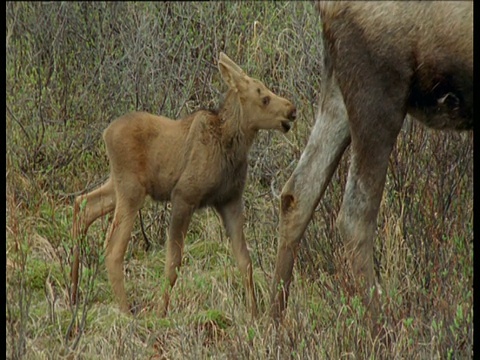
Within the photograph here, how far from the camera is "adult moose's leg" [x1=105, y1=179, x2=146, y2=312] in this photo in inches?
311

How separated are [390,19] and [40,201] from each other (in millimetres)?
3430

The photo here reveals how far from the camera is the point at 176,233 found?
7.84 metres

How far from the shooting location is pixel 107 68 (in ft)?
32.8

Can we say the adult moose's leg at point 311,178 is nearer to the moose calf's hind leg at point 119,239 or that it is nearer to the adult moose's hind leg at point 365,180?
the adult moose's hind leg at point 365,180

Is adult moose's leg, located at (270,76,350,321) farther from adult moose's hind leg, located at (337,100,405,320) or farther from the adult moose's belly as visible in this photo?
the adult moose's belly

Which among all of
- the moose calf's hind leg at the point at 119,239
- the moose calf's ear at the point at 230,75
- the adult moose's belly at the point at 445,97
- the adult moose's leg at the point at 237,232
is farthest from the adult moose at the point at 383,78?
the moose calf's hind leg at the point at 119,239

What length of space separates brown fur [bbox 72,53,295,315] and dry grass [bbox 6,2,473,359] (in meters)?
0.20

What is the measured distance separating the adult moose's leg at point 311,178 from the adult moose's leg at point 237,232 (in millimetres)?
482

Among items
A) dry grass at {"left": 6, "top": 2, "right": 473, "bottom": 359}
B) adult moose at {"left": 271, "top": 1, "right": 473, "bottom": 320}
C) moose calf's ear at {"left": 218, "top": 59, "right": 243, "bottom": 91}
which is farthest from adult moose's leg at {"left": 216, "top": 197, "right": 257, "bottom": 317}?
adult moose at {"left": 271, "top": 1, "right": 473, "bottom": 320}

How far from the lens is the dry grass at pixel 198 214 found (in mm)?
6422

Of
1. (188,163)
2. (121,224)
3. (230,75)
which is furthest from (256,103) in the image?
(121,224)

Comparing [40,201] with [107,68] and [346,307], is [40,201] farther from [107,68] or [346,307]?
[346,307]
